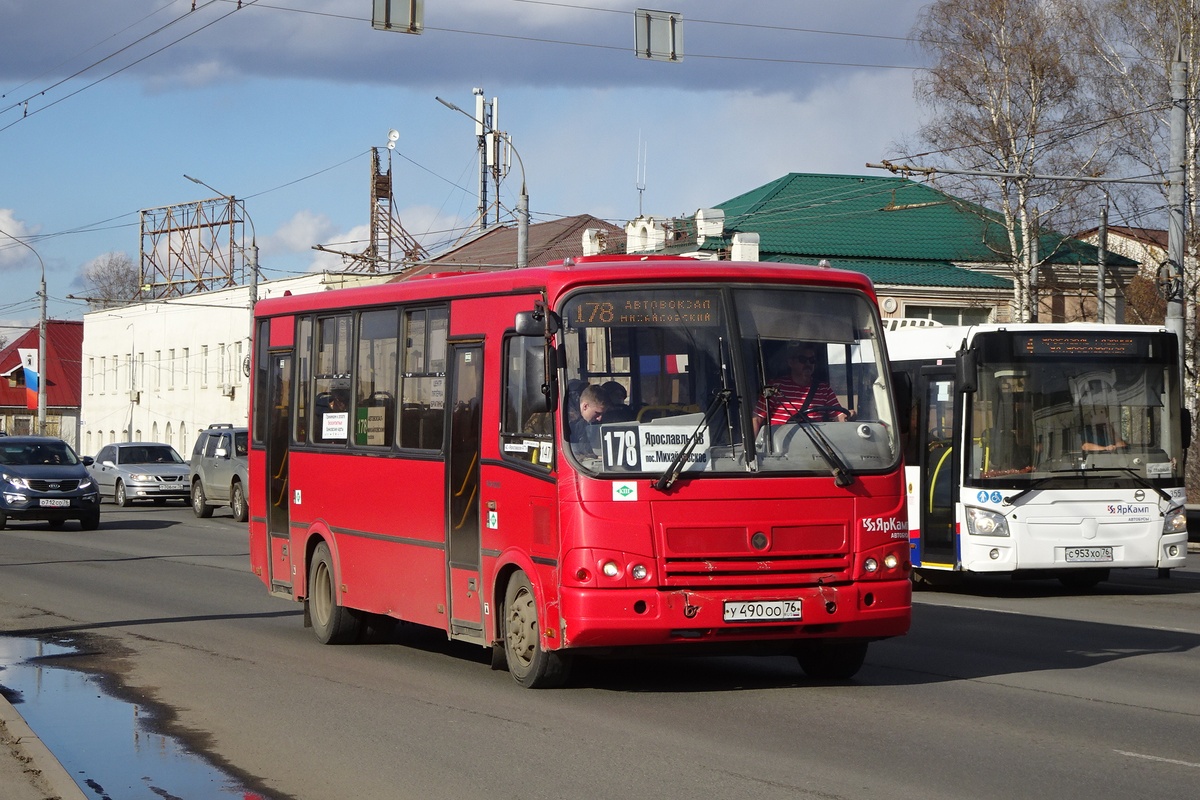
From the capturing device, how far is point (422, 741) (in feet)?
29.3

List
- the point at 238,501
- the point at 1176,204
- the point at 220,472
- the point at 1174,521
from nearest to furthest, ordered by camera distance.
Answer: the point at 1174,521
the point at 1176,204
the point at 238,501
the point at 220,472

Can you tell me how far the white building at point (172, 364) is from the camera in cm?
6400

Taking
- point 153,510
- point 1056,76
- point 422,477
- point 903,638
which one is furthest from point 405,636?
point 1056,76

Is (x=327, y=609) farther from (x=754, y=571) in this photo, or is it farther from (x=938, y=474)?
(x=938, y=474)

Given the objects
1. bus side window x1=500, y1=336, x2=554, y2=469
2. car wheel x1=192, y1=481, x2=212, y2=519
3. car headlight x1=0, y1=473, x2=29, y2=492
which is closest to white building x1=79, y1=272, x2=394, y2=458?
car wheel x1=192, y1=481, x2=212, y2=519

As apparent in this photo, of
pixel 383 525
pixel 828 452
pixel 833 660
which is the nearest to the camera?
pixel 828 452

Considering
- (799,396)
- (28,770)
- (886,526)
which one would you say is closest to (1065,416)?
(886,526)

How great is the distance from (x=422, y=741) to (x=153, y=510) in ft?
108

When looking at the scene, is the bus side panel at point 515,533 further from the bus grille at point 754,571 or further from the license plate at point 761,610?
the license plate at point 761,610

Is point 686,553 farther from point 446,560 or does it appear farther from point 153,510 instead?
point 153,510

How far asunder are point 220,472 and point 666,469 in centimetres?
2718

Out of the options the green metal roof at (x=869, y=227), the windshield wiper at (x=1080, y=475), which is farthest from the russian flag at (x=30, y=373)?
the windshield wiper at (x=1080, y=475)

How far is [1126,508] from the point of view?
17516mm

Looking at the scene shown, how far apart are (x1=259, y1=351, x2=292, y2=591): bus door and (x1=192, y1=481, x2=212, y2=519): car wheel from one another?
2227 cm
